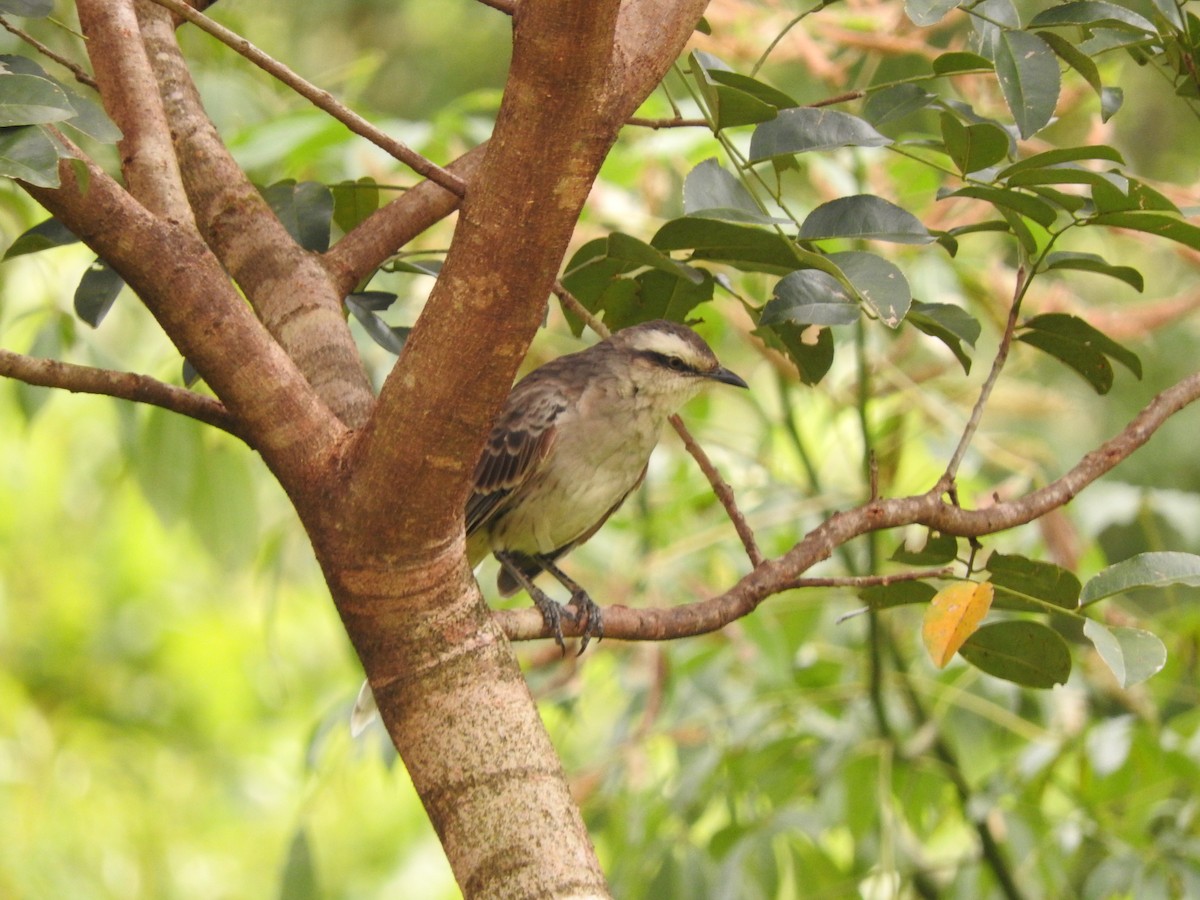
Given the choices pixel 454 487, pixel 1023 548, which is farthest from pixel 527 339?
pixel 1023 548

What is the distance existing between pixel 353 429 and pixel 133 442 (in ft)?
4.93

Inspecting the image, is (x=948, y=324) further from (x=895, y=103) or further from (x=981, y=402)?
(x=895, y=103)

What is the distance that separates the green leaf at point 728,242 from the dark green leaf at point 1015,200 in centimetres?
22

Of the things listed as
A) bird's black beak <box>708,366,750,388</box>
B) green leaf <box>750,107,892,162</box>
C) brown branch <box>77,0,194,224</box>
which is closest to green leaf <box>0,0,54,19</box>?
brown branch <box>77,0,194,224</box>

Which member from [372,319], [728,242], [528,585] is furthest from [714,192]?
[528,585]

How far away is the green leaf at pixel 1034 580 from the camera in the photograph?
1.59 metres

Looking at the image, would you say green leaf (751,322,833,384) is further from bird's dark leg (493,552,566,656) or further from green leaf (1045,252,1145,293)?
bird's dark leg (493,552,566,656)

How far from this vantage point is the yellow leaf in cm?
152

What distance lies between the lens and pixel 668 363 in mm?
3146

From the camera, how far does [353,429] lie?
156 cm

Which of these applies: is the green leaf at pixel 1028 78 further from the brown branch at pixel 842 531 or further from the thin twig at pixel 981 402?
the brown branch at pixel 842 531

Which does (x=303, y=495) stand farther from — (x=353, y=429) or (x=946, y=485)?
(x=946, y=485)

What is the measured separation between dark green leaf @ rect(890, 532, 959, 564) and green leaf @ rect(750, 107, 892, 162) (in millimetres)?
553

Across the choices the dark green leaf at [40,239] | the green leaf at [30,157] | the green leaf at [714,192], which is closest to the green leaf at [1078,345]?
the green leaf at [714,192]
